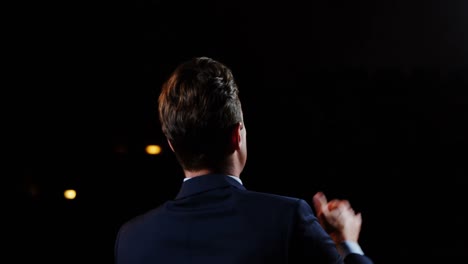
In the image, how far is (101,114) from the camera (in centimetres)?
358

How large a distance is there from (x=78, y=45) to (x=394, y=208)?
308 cm

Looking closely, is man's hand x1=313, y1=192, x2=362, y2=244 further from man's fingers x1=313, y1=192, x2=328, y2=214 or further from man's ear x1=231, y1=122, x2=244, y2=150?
man's ear x1=231, y1=122, x2=244, y2=150

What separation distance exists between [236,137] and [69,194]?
10.1 feet

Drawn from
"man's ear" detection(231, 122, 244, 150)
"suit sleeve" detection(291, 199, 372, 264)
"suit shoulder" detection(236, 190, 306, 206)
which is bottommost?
"suit sleeve" detection(291, 199, 372, 264)

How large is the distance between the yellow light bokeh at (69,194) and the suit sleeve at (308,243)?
3.19 metres

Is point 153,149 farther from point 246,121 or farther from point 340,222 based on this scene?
point 340,222

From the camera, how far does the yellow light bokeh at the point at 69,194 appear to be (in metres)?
3.65

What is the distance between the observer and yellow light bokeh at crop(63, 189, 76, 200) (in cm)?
365

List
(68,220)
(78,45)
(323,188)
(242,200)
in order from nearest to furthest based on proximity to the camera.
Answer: (242,200) < (78,45) < (68,220) < (323,188)

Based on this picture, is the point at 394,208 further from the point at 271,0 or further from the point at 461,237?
the point at 271,0

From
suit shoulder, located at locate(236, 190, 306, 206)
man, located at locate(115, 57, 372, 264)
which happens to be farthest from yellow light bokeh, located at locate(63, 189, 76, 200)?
suit shoulder, located at locate(236, 190, 306, 206)

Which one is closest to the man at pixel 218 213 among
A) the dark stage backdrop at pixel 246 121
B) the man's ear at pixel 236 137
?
the man's ear at pixel 236 137

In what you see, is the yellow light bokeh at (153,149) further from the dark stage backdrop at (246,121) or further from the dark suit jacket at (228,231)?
the dark suit jacket at (228,231)

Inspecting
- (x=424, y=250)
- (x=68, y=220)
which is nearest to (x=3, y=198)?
(x=68, y=220)
